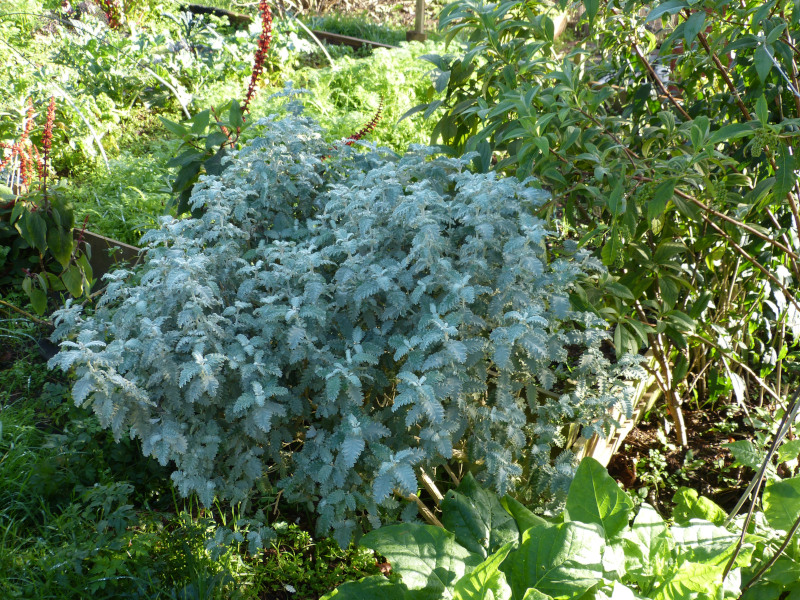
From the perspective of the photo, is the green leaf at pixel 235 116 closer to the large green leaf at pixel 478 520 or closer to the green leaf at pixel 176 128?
the green leaf at pixel 176 128

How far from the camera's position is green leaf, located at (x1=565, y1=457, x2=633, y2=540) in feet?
6.92

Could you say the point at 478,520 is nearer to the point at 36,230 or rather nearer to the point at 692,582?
the point at 692,582

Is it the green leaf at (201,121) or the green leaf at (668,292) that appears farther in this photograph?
the green leaf at (201,121)

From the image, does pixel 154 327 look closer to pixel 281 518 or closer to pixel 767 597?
pixel 281 518

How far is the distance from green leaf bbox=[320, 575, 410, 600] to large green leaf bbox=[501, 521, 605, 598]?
12.5 inches

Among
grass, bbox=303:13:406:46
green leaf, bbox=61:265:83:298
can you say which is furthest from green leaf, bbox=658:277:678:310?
grass, bbox=303:13:406:46

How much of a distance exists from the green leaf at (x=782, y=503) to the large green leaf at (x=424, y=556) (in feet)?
2.97

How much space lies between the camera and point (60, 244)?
3168 millimetres

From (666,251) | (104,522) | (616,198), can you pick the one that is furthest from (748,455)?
(104,522)

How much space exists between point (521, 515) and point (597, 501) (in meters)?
0.25

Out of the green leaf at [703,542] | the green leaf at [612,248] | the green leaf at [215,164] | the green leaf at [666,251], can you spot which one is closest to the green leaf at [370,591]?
the green leaf at [703,542]

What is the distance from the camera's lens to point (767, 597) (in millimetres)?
2061

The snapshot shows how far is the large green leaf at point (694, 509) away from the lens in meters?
2.33

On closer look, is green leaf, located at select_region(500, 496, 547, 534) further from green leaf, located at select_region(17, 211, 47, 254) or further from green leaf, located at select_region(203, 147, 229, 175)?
green leaf, located at select_region(17, 211, 47, 254)
